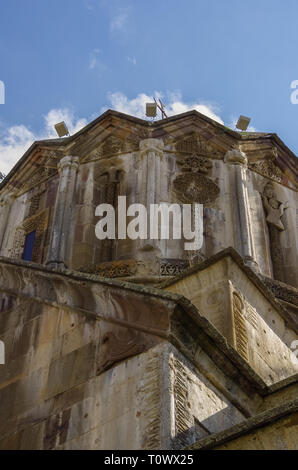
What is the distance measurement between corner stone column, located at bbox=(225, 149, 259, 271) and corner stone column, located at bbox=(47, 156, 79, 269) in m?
3.50

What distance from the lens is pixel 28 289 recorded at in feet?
30.3

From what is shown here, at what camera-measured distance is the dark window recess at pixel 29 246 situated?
17.3 m

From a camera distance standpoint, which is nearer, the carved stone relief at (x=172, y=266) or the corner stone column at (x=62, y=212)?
the carved stone relief at (x=172, y=266)

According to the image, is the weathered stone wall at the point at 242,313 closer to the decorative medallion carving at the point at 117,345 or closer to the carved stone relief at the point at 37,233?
the decorative medallion carving at the point at 117,345

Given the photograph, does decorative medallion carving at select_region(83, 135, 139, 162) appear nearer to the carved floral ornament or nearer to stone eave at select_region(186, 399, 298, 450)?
the carved floral ornament

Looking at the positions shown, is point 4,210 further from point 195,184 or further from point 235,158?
point 235,158

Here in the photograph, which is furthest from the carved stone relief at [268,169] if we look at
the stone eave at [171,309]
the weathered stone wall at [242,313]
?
the stone eave at [171,309]

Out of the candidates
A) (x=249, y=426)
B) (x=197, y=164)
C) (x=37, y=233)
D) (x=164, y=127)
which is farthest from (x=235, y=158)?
(x=249, y=426)

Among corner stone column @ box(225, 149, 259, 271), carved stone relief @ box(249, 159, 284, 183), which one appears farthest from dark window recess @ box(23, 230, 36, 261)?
carved stone relief @ box(249, 159, 284, 183)

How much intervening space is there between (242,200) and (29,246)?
4817 millimetres

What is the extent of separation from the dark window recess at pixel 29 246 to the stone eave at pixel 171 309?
7.65 m

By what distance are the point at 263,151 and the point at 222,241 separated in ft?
10.4

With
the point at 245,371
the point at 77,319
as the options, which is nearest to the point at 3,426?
the point at 77,319
